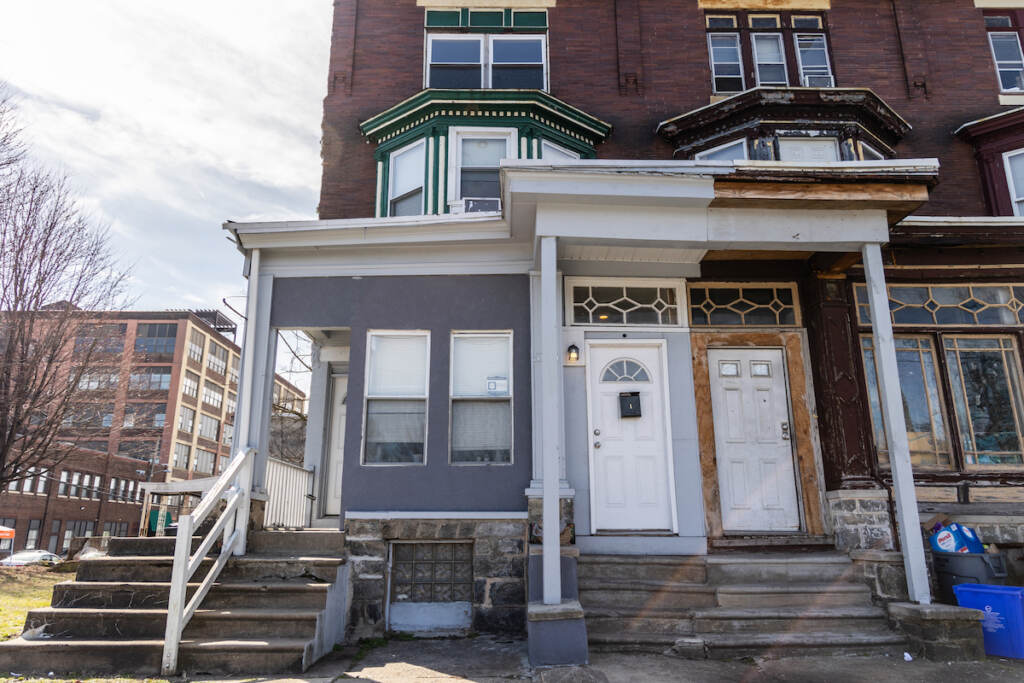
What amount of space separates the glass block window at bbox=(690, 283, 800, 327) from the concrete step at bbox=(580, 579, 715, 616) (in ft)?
9.18

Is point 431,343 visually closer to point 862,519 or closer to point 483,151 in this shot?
point 483,151

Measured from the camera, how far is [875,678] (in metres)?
4.70

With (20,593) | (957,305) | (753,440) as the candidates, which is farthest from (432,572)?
(20,593)

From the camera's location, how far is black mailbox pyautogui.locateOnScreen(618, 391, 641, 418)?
23.2 feet

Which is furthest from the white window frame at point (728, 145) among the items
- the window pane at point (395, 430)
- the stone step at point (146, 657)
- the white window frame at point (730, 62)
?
the stone step at point (146, 657)

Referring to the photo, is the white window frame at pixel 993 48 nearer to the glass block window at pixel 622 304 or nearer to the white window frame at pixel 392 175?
the glass block window at pixel 622 304

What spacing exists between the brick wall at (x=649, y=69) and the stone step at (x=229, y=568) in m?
5.15

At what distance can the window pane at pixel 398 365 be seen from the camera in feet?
23.5

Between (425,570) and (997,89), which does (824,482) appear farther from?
(997,89)

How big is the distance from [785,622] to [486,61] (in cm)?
844

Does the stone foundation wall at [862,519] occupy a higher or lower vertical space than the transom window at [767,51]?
lower

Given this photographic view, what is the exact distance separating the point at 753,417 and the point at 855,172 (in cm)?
265

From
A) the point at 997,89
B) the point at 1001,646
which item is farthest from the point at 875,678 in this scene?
the point at 997,89

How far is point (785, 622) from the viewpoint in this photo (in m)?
5.63
